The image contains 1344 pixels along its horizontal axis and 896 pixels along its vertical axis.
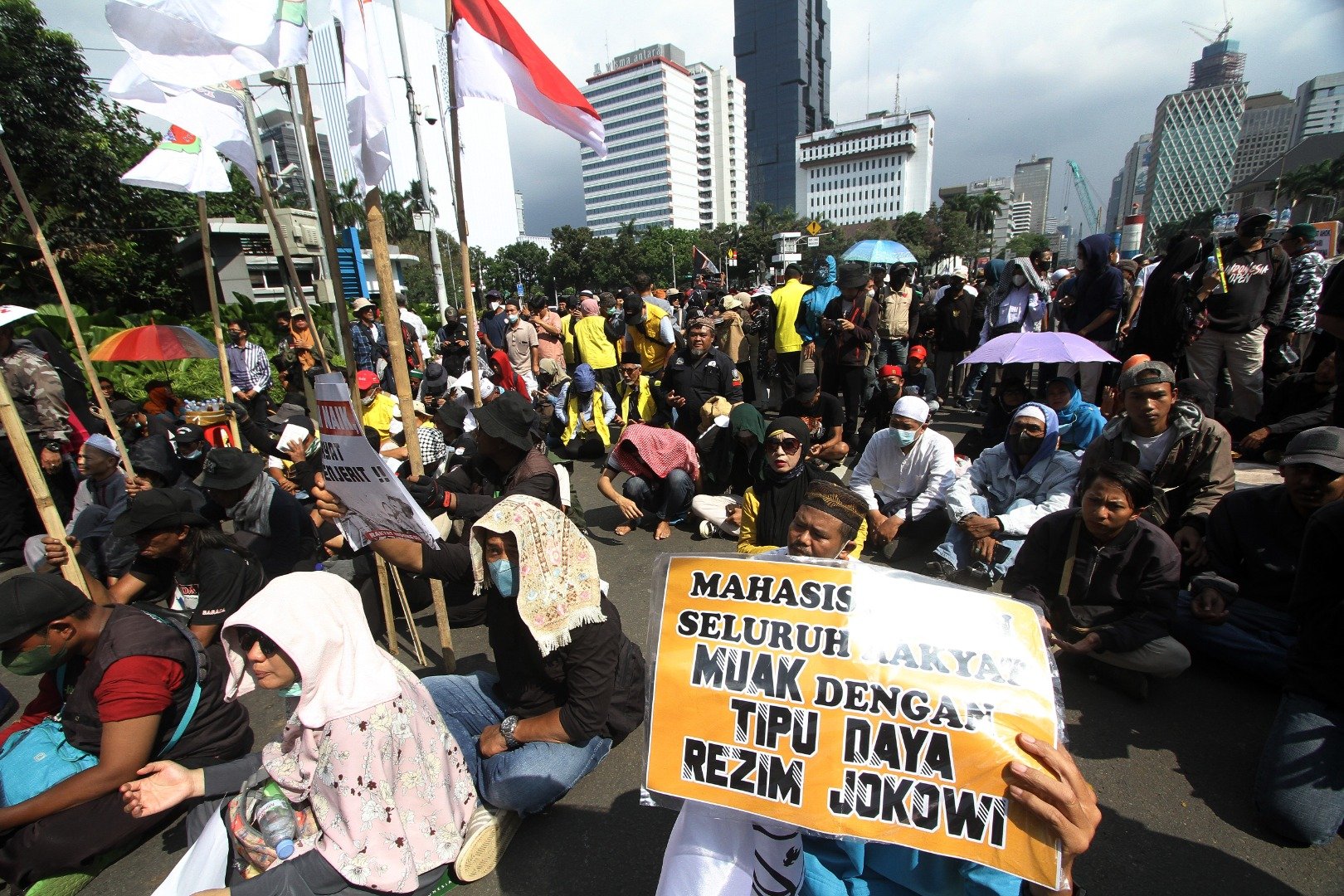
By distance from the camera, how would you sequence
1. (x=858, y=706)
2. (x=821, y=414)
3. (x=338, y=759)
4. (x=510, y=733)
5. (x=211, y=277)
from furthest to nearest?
1. (x=821, y=414)
2. (x=211, y=277)
3. (x=510, y=733)
4. (x=338, y=759)
5. (x=858, y=706)

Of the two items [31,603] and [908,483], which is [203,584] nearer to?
[31,603]

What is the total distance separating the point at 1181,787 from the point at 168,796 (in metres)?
4.02

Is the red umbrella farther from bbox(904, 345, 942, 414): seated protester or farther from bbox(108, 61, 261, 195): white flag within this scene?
bbox(904, 345, 942, 414): seated protester

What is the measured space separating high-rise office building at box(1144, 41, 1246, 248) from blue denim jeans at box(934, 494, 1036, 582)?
146748 millimetres

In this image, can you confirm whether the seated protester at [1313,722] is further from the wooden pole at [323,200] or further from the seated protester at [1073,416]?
the wooden pole at [323,200]

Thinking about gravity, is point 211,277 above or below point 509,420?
above

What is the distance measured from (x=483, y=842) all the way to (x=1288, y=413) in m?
7.07

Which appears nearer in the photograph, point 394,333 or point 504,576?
point 504,576

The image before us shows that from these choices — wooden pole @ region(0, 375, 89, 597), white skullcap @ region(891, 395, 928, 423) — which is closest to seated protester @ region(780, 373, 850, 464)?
white skullcap @ region(891, 395, 928, 423)

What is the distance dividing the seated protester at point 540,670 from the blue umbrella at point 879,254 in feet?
31.0

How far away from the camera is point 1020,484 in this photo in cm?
445

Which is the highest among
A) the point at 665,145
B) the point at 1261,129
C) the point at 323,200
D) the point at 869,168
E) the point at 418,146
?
the point at 665,145

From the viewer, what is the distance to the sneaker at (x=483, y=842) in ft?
7.38

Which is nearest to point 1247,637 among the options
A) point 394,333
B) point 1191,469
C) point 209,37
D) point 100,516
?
point 1191,469
